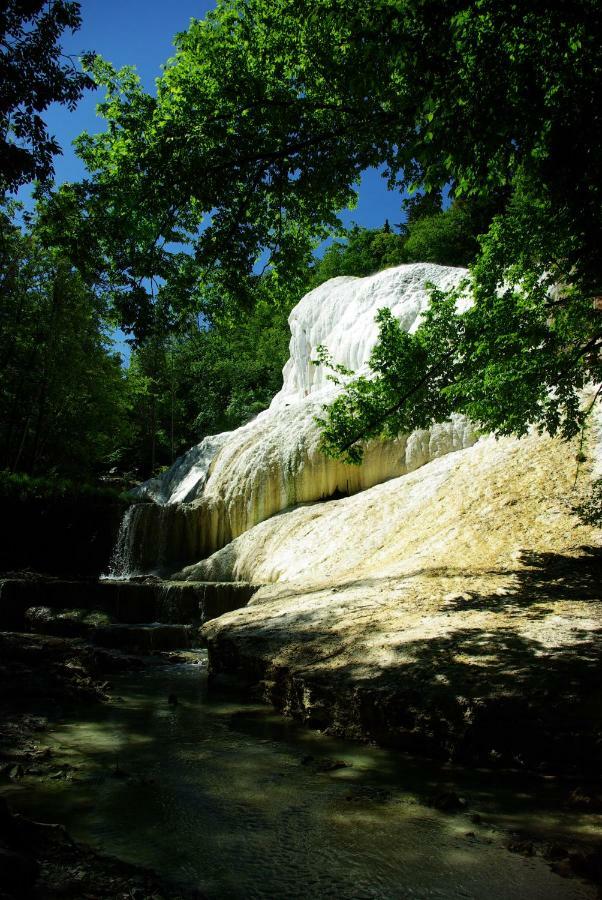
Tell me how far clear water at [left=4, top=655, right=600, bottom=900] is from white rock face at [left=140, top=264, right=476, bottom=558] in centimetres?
913

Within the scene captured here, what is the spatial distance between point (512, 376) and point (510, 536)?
308cm

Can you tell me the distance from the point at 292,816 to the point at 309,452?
1351cm

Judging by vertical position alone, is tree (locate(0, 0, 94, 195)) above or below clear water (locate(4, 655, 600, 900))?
above

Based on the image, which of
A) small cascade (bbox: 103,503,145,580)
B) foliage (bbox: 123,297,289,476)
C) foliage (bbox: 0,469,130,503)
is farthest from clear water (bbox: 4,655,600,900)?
foliage (bbox: 123,297,289,476)

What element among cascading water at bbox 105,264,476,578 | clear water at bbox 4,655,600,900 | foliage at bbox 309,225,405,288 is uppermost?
foliage at bbox 309,225,405,288

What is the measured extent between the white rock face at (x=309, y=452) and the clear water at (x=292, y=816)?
9.13 m

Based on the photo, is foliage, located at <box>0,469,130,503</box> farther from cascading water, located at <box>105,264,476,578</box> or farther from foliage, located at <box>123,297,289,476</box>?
foliage, located at <box>123,297,289,476</box>

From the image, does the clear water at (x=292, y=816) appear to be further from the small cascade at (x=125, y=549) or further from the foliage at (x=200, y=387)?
the foliage at (x=200, y=387)

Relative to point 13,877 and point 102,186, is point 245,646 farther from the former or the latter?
point 102,186

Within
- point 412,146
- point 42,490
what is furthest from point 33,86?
point 42,490

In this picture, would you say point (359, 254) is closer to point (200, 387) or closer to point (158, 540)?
point (200, 387)

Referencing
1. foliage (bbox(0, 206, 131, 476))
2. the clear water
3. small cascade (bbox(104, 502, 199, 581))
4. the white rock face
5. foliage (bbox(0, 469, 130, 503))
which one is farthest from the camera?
foliage (bbox(0, 206, 131, 476))

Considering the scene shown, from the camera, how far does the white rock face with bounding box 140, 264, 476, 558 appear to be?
51.5 feet

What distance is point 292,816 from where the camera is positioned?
3307 mm
